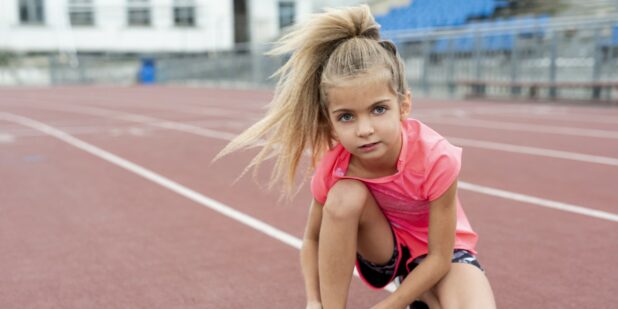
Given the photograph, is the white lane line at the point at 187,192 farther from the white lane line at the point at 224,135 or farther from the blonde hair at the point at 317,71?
the white lane line at the point at 224,135

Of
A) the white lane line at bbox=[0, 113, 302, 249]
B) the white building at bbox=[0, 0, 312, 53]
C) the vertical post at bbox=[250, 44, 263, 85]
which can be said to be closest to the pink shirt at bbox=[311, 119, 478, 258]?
the white lane line at bbox=[0, 113, 302, 249]

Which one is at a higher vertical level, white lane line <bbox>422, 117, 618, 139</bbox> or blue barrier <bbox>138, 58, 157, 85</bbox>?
white lane line <bbox>422, 117, 618, 139</bbox>

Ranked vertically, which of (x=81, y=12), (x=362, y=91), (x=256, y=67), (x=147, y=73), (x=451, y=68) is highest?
(x=81, y=12)

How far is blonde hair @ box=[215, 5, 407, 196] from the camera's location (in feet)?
7.34

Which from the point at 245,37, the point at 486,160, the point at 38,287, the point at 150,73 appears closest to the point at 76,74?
the point at 150,73

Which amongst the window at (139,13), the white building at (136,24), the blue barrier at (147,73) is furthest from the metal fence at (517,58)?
the window at (139,13)

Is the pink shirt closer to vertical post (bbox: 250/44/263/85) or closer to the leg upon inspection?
the leg

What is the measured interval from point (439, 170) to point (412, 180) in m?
0.12

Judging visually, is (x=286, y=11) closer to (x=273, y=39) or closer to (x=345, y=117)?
(x=273, y=39)

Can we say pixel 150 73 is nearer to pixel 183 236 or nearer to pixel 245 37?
pixel 245 37

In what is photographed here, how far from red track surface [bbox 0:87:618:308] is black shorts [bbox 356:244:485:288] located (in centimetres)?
37

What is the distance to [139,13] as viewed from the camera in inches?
1551

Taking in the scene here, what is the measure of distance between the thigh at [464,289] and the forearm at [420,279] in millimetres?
66

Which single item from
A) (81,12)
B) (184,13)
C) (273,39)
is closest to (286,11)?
(184,13)
